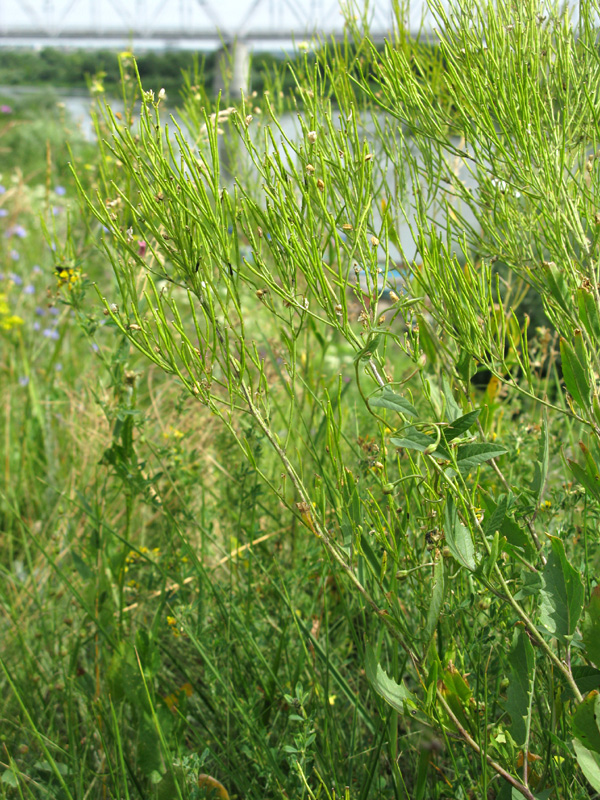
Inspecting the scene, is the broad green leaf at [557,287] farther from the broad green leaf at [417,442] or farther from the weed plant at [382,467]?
the broad green leaf at [417,442]

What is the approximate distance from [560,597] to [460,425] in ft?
0.79

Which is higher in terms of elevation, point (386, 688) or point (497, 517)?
point (497, 517)

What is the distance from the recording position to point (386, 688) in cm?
83

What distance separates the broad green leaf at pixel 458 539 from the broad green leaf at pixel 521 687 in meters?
0.11

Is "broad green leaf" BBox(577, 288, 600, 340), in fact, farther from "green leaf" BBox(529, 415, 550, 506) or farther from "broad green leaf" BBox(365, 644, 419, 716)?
"broad green leaf" BBox(365, 644, 419, 716)

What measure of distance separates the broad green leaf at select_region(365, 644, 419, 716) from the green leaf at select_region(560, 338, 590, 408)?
0.39 m

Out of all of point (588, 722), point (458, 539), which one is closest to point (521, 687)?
point (588, 722)

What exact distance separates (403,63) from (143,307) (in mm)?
670

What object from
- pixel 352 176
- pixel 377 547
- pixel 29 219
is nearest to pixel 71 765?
pixel 377 547

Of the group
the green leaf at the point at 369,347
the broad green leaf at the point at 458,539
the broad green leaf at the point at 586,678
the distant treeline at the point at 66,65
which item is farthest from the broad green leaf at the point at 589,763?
the distant treeline at the point at 66,65

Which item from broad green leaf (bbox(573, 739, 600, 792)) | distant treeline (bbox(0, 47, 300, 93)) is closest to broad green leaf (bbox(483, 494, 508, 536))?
broad green leaf (bbox(573, 739, 600, 792))

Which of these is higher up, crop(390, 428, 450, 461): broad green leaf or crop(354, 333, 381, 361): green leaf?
crop(354, 333, 381, 361): green leaf

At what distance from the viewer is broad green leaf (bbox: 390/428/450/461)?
75 centimetres

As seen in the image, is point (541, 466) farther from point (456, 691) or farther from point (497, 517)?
point (456, 691)
